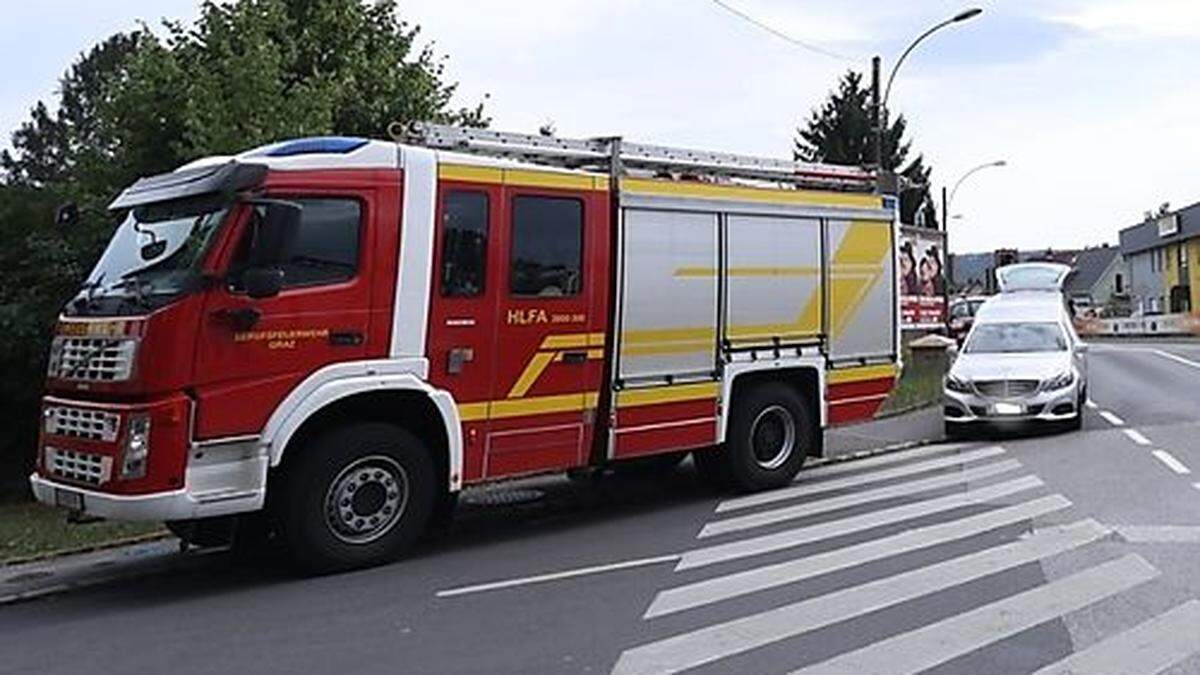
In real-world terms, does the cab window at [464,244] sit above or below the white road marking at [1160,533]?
above

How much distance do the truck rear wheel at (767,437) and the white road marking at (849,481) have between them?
180mm

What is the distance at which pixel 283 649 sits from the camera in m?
6.56

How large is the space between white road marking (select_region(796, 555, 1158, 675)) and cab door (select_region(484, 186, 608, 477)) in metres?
3.92

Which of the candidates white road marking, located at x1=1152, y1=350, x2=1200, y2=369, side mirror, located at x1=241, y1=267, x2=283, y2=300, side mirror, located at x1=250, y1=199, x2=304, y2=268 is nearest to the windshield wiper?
side mirror, located at x1=250, y1=199, x2=304, y2=268

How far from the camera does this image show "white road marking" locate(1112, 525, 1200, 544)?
8664 mm

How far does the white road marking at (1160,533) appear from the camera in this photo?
8664mm

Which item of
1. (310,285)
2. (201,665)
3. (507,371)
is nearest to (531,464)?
(507,371)

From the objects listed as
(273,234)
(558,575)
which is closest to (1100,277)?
(558,575)

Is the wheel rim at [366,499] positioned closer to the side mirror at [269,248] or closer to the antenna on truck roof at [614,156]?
the side mirror at [269,248]

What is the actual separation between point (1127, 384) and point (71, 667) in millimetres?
22531

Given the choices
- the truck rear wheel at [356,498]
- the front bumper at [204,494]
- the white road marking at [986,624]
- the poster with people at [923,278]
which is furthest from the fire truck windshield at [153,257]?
the poster with people at [923,278]

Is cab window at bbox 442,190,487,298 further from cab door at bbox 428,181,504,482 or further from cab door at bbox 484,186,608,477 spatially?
cab door at bbox 484,186,608,477

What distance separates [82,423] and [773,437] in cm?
633

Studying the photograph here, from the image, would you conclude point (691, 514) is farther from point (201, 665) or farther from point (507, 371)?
point (201, 665)
